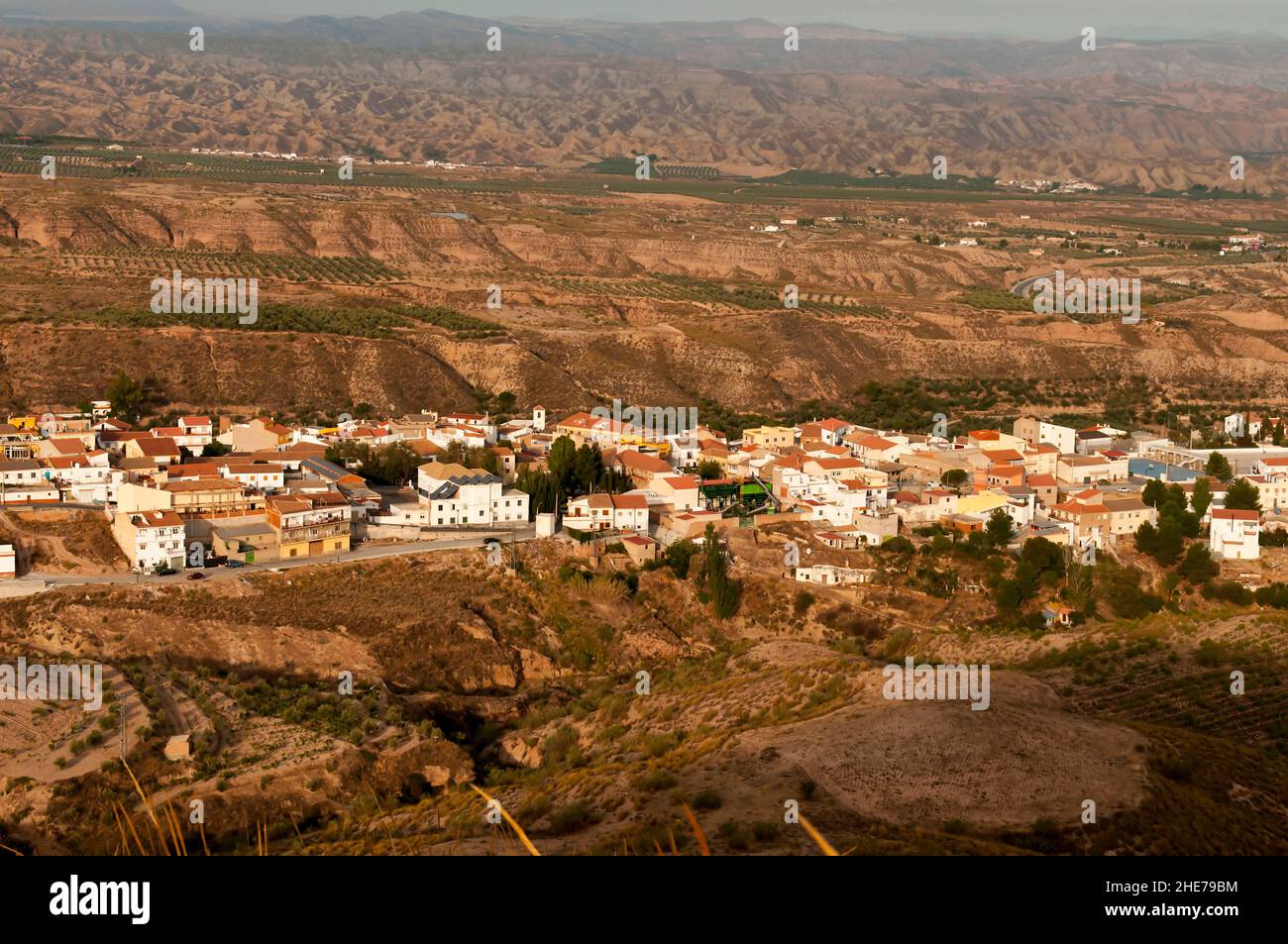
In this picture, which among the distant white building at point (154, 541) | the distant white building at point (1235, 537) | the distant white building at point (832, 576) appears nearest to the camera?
the distant white building at point (154, 541)

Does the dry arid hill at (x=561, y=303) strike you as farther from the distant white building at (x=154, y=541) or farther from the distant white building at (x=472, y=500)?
the distant white building at (x=154, y=541)

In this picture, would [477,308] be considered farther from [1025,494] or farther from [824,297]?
[1025,494]

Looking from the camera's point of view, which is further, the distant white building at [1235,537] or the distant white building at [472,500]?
the distant white building at [1235,537]

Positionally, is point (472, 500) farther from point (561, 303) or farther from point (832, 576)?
point (561, 303)

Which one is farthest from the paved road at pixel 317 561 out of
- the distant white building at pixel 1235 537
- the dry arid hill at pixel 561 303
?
the dry arid hill at pixel 561 303

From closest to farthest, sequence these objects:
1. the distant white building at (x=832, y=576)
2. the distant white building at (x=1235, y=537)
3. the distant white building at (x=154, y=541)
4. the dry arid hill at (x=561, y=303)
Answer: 1. the distant white building at (x=154, y=541)
2. the distant white building at (x=832, y=576)
3. the distant white building at (x=1235, y=537)
4. the dry arid hill at (x=561, y=303)

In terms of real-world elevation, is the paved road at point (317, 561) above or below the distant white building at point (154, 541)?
below

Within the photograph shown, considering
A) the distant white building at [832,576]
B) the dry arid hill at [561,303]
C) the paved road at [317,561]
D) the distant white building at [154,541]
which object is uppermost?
the dry arid hill at [561,303]
